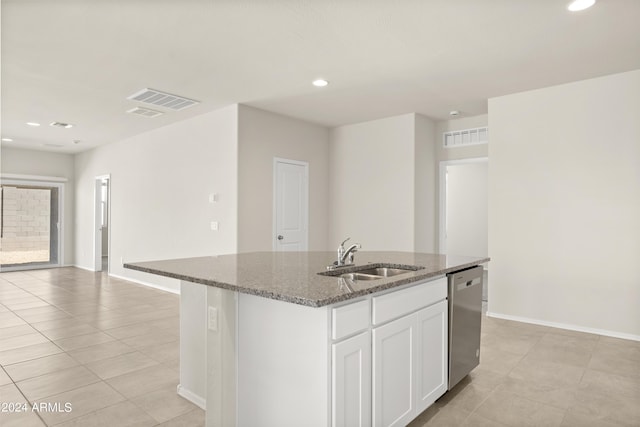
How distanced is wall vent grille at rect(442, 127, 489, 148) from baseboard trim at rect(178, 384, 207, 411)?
4.87 m

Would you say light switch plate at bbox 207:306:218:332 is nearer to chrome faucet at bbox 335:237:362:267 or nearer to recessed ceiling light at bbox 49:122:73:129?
chrome faucet at bbox 335:237:362:267

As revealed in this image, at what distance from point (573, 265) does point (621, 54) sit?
2103mm

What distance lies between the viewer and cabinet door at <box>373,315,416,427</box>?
1.88 m

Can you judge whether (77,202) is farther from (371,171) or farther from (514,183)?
(514,183)

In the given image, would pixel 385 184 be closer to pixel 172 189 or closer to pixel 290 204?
pixel 290 204

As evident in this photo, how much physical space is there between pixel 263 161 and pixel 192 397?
11.4 ft

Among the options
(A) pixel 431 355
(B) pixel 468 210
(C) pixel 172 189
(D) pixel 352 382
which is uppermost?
(C) pixel 172 189

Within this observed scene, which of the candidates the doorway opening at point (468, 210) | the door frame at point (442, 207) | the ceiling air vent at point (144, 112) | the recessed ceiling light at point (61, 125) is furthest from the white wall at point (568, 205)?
the recessed ceiling light at point (61, 125)

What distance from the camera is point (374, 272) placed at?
270 centimetres

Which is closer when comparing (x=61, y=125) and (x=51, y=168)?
(x=61, y=125)

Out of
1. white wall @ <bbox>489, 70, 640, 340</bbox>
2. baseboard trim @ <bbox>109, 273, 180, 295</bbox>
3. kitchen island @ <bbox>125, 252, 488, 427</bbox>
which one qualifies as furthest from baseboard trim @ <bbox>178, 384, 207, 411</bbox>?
white wall @ <bbox>489, 70, 640, 340</bbox>

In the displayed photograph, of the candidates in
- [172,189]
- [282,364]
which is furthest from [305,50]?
[172,189]

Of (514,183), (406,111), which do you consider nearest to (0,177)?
(406,111)

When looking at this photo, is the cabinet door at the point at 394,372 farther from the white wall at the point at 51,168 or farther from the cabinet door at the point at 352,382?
the white wall at the point at 51,168
